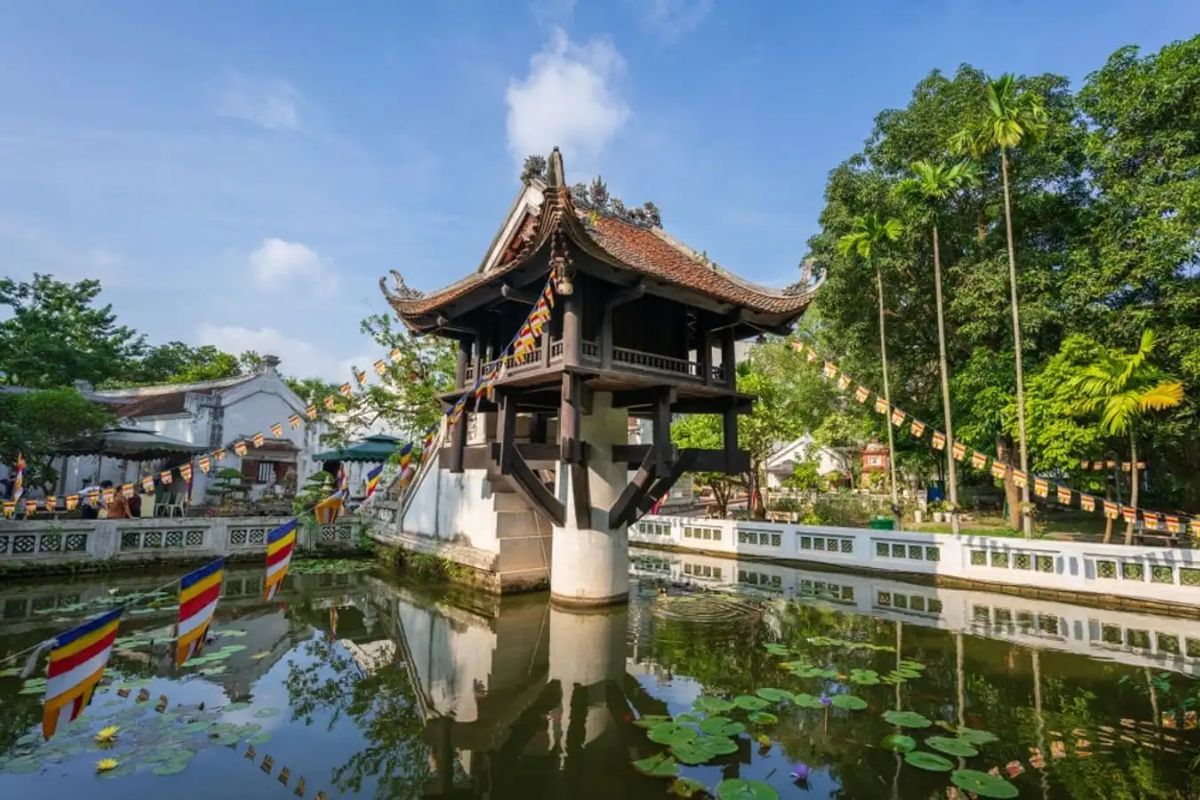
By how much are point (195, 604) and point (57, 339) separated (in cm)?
2940

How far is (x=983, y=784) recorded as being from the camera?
4316 mm

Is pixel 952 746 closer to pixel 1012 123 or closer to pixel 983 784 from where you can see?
pixel 983 784

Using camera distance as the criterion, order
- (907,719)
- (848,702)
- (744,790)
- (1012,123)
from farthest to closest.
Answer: (1012,123) < (848,702) < (907,719) < (744,790)

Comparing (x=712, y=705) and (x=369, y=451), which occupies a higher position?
(x=369, y=451)

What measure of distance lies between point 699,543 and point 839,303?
9.25m

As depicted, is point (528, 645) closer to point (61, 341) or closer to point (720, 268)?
point (720, 268)

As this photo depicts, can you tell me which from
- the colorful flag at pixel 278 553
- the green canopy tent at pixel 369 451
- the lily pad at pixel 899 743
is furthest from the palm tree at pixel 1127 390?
the green canopy tent at pixel 369 451

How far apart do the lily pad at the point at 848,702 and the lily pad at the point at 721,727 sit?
3.79 ft

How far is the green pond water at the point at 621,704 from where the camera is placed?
455 cm

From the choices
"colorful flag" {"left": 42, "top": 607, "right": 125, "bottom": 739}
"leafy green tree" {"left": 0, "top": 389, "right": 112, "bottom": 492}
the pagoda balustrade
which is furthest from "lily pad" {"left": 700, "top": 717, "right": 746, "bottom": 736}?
"leafy green tree" {"left": 0, "top": 389, "right": 112, "bottom": 492}

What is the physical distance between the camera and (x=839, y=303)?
65.1ft

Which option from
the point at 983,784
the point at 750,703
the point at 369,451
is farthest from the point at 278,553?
the point at 369,451

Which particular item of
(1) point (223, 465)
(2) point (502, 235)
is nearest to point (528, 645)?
(2) point (502, 235)

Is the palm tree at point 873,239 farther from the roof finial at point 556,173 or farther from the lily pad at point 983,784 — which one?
the lily pad at point 983,784
